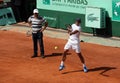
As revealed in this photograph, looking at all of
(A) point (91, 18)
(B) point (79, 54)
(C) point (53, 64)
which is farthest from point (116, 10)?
(B) point (79, 54)

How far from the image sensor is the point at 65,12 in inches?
912

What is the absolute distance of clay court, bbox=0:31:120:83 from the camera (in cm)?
1355

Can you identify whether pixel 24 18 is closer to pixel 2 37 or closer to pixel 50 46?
pixel 2 37

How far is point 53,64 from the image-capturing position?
15.5 meters

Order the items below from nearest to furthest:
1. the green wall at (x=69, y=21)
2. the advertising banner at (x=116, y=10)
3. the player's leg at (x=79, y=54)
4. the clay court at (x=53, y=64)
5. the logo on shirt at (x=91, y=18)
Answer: the clay court at (x=53, y=64) → the player's leg at (x=79, y=54) → the advertising banner at (x=116, y=10) → the green wall at (x=69, y=21) → the logo on shirt at (x=91, y=18)

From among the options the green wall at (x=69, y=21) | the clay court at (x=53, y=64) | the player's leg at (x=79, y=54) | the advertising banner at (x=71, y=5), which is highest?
the advertising banner at (x=71, y=5)

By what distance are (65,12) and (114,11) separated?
3.66 metres

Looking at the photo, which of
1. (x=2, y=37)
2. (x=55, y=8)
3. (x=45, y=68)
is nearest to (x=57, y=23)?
(x=55, y=8)

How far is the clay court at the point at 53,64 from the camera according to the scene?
13547 mm

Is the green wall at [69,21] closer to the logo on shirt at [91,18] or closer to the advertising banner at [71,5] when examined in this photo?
the advertising banner at [71,5]

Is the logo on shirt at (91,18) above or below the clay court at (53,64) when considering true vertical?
above

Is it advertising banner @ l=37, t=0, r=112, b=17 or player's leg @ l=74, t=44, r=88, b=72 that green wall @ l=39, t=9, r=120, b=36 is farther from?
player's leg @ l=74, t=44, r=88, b=72

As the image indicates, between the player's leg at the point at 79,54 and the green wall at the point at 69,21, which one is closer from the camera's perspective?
the player's leg at the point at 79,54

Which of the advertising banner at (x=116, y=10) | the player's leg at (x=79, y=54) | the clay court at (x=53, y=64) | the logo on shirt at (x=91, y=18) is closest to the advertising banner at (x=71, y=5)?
the advertising banner at (x=116, y=10)
